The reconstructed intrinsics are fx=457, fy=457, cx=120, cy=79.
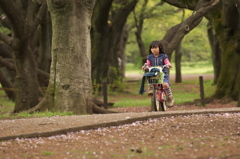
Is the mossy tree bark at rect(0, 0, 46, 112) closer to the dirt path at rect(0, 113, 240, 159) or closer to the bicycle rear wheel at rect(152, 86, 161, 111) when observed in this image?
the bicycle rear wheel at rect(152, 86, 161, 111)

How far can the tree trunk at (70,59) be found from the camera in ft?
42.1

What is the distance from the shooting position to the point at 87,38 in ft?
43.6

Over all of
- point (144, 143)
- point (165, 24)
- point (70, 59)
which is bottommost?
point (144, 143)

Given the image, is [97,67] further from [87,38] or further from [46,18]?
[87,38]

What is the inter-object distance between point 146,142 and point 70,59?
552cm

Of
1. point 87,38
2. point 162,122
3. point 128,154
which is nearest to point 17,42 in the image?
point 87,38

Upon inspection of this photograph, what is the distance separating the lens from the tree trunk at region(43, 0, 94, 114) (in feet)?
42.1

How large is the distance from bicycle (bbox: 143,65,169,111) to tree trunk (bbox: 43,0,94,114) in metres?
2.20

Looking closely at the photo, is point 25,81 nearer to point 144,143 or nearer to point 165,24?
point 144,143

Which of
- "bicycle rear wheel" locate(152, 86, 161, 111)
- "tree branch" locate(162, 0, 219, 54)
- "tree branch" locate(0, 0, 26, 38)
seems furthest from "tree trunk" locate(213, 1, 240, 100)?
"tree branch" locate(0, 0, 26, 38)

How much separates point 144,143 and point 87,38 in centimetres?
604

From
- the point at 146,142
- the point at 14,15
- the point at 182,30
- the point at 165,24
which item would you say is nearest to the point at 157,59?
the point at 146,142

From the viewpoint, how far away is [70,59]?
508 inches

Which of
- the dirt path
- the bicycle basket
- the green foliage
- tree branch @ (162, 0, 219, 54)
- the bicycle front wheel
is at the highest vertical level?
the green foliage
